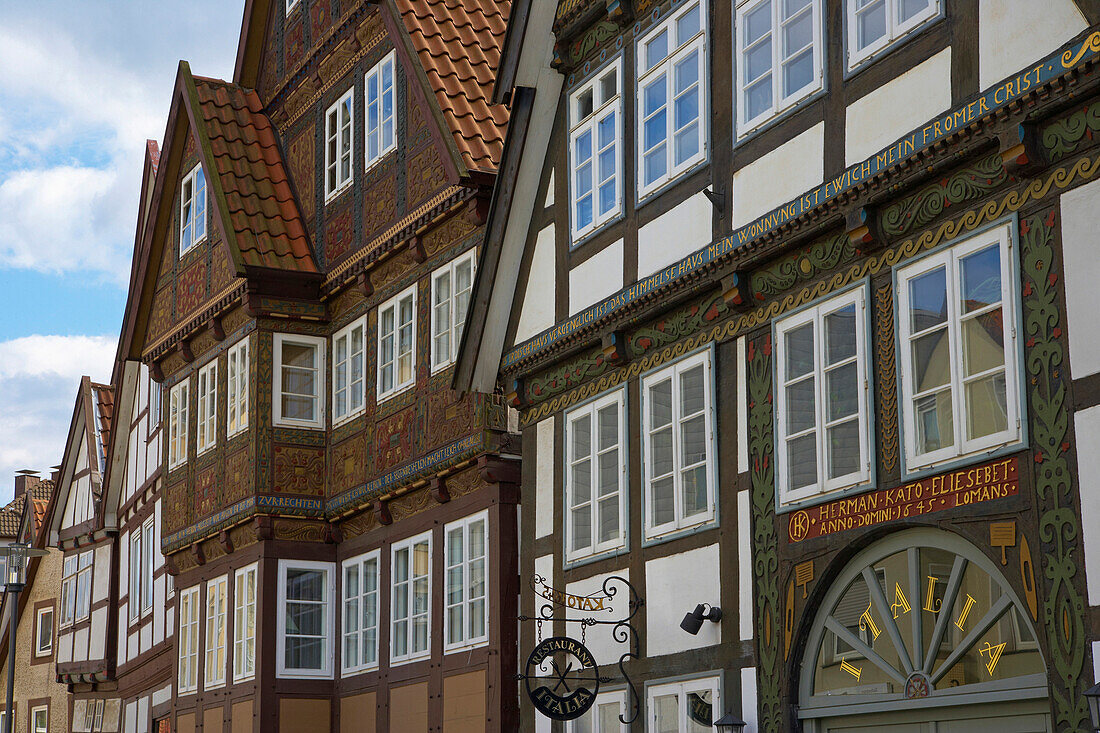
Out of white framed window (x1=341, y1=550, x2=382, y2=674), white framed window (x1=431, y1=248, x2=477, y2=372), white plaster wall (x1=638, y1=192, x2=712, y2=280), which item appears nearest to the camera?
white plaster wall (x1=638, y1=192, x2=712, y2=280)

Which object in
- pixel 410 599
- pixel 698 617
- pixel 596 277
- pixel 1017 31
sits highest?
pixel 1017 31

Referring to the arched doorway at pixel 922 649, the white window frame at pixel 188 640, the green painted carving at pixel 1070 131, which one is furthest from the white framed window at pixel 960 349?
the white window frame at pixel 188 640

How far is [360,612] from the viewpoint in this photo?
19.8 metres

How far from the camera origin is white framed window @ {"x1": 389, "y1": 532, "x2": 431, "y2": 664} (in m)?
18.3

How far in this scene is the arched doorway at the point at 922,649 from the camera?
9.59 m

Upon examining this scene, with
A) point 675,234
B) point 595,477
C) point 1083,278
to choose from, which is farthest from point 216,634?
point 1083,278

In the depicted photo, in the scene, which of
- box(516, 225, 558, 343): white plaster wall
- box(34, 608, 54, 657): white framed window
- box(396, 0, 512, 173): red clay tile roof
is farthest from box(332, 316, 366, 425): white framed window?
box(34, 608, 54, 657): white framed window

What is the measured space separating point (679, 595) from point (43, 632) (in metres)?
28.2

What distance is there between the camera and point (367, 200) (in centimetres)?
2009

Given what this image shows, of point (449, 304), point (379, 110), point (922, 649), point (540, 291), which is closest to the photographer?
point (922, 649)

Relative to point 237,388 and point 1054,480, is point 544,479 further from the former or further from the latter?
point 237,388

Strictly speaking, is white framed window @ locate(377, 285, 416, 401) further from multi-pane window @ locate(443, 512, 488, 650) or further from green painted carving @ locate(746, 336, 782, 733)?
green painted carving @ locate(746, 336, 782, 733)

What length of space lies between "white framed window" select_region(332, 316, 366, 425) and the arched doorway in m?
9.78

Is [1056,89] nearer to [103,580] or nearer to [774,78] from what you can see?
[774,78]
